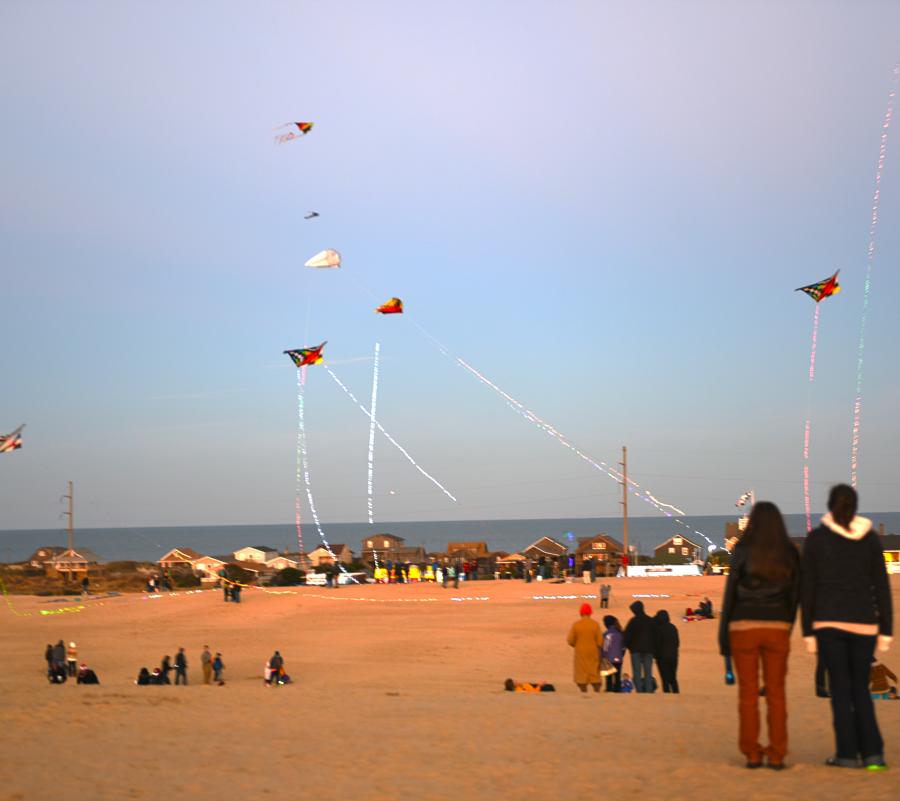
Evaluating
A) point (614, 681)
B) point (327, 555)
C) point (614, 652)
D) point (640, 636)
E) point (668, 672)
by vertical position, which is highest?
point (640, 636)

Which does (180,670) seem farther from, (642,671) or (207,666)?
(642,671)

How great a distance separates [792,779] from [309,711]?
4741 millimetres

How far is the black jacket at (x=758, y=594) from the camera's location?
5.86m

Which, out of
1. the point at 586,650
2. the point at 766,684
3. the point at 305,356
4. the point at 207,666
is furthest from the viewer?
the point at 305,356

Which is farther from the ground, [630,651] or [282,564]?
[630,651]

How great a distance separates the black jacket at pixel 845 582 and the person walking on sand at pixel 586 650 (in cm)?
700

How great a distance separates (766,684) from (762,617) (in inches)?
16.0

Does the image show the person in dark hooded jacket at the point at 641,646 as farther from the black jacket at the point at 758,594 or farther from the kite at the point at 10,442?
the kite at the point at 10,442

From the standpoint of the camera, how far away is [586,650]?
1280 centimetres

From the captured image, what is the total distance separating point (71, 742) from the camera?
25.2 feet

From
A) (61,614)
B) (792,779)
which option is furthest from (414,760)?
(61,614)

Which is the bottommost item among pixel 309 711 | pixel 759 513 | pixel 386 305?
pixel 309 711

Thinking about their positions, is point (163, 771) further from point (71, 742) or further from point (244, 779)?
point (71, 742)

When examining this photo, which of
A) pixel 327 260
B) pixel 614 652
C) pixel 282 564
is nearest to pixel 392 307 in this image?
pixel 327 260
